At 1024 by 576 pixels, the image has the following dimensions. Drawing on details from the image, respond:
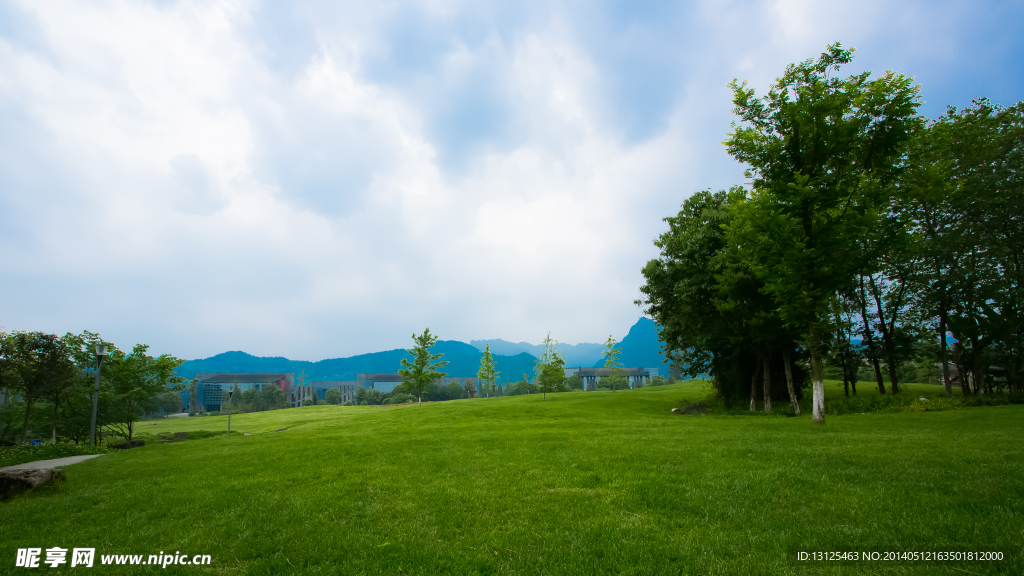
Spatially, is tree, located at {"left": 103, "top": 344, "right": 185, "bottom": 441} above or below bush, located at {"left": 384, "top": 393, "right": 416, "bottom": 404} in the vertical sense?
above

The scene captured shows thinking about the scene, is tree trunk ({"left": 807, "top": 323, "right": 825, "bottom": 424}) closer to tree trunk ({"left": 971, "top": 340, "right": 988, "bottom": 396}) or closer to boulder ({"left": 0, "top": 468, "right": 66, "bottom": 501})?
tree trunk ({"left": 971, "top": 340, "right": 988, "bottom": 396})

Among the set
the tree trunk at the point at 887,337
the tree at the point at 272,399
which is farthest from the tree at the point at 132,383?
the tree at the point at 272,399

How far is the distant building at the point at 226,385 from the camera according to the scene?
11469 cm

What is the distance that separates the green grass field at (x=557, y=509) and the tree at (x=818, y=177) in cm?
725

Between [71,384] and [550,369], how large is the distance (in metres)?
43.9

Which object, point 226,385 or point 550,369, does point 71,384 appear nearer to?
point 550,369

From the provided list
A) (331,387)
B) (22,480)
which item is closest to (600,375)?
(331,387)

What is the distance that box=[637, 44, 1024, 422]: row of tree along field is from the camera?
675 inches

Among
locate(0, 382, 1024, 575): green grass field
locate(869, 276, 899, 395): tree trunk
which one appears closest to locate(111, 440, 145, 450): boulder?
locate(0, 382, 1024, 575): green grass field

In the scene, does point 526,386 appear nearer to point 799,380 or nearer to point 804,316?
point 799,380

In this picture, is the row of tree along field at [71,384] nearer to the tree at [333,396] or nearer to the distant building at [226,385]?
the distant building at [226,385]

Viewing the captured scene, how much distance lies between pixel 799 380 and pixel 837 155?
23.0 meters

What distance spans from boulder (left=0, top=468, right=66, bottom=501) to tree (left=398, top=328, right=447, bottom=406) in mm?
44114

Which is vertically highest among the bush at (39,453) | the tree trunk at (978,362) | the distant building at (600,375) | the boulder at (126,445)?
the tree trunk at (978,362)
